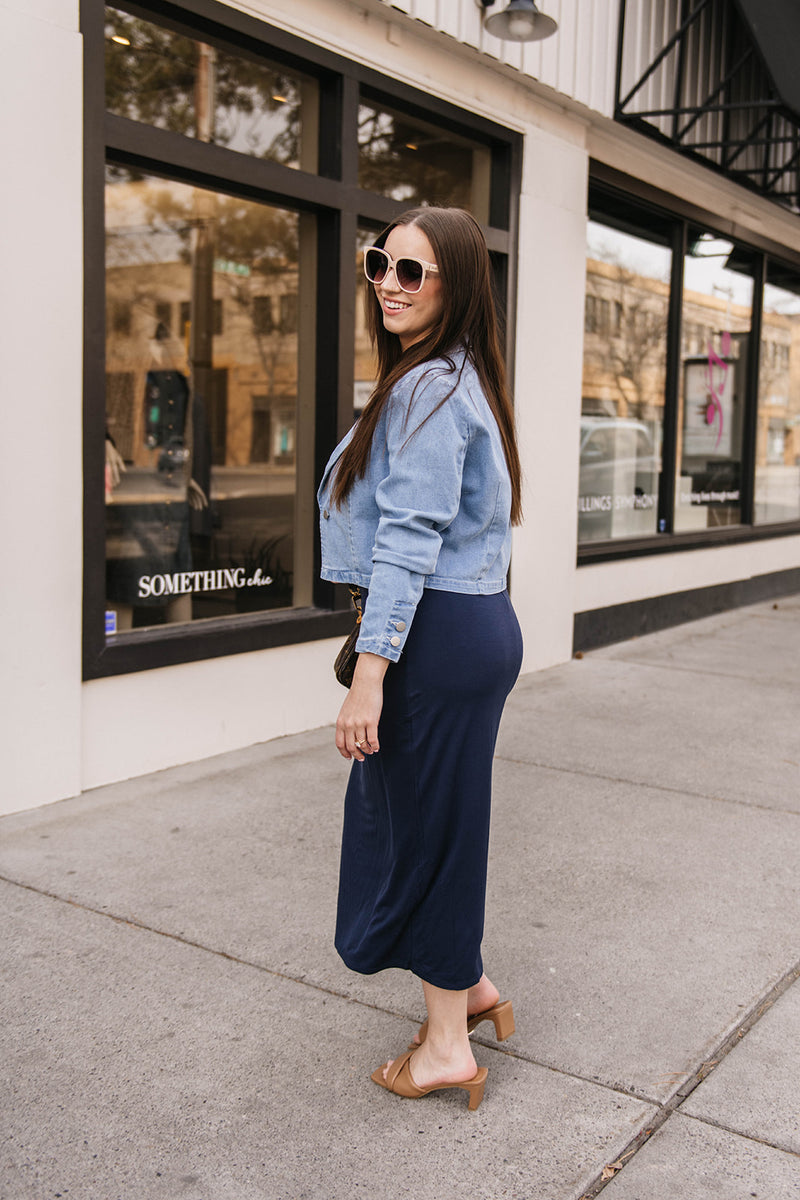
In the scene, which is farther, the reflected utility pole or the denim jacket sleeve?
the reflected utility pole

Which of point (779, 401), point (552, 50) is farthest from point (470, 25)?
point (779, 401)

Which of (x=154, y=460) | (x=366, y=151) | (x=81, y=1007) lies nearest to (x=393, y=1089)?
(x=81, y=1007)

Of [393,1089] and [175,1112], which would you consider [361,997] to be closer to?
[393,1089]

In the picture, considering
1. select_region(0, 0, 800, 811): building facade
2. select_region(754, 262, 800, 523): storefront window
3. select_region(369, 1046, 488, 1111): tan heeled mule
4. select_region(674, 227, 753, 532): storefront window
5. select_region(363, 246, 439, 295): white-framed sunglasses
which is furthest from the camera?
select_region(754, 262, 800, 523): storefront window

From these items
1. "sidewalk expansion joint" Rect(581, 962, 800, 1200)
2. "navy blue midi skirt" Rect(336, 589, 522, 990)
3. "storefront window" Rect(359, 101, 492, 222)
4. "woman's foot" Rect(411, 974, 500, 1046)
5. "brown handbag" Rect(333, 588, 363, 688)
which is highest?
"storefront window" Rect(359, 101, 492, 222)

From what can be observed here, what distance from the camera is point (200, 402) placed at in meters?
8.41

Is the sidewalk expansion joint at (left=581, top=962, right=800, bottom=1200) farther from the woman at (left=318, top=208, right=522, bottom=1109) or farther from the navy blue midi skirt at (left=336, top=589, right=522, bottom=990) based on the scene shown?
the navy blue midi skirt at (left=336, top=589, right=522, bottom=990)

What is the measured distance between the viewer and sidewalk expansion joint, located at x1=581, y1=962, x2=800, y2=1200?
2354 millimetres

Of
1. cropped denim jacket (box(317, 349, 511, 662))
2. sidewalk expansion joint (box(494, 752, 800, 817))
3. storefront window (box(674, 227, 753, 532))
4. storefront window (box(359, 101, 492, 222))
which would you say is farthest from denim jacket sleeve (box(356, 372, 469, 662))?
storefront window (box(674, 227, 753, 532))

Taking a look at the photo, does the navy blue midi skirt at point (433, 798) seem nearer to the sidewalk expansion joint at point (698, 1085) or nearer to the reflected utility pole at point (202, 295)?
the sidewalk expansion joint at point (698, 1085)

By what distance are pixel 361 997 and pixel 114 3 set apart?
13.2 feet

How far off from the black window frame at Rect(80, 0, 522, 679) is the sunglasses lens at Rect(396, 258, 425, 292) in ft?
8.06

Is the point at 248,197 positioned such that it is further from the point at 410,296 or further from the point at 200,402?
the point at 410,296

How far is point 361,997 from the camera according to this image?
122 inches
